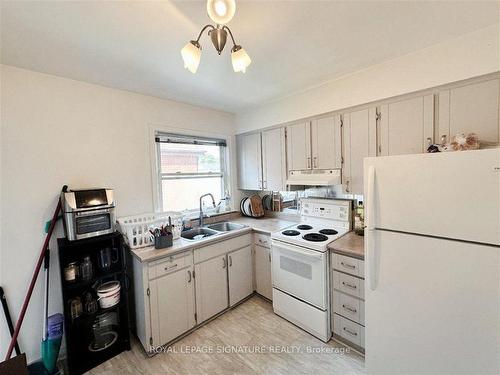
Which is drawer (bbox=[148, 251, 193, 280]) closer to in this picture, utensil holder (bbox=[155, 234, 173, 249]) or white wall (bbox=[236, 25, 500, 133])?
utensil holder (bbox=[155, 234, 173, 249])

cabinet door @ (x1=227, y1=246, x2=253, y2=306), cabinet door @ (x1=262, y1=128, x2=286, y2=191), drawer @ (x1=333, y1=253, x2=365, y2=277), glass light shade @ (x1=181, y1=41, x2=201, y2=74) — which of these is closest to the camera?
glass light shade @ (x1=181, y1=41, x2=201, y2=74)

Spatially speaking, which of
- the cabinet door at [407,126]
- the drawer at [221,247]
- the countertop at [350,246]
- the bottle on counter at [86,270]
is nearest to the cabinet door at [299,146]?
the cabinet door at [407,126]

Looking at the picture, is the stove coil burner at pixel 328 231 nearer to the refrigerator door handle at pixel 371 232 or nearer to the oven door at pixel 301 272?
the oven door at pixel 301 272

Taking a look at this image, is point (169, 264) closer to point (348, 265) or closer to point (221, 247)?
point (221, 247)

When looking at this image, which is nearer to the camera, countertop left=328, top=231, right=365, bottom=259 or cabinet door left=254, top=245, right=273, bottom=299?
countertop left=328, top=231, right=365, bottom=259

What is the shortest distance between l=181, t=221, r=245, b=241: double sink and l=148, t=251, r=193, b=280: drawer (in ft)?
1.13

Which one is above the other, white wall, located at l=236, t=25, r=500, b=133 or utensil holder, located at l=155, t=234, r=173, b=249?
white wall, located at l=236, t=25, r=500, b=133

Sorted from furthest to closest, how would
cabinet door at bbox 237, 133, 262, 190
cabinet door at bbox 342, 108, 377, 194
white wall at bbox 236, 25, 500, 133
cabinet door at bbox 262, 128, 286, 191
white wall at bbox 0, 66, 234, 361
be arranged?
cabinet door at bbox 237, 133, 262, 190
cabinet door at bbox 262, 128, 286, 191
cabinet door at bbox 342, 108, 377, 194
white wall at bbox 0, 66, 234, 361
white wall at bbox 236, 25, 500, 133

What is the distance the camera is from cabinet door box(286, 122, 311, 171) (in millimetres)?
2547

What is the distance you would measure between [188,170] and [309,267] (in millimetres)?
1894

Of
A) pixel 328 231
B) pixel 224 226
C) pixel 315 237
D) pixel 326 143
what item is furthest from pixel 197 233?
pixel 326 143

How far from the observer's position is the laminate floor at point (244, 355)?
1771mm

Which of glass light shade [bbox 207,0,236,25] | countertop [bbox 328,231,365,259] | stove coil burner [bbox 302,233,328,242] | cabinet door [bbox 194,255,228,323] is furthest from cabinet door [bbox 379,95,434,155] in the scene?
cabinet door [bbox 194,255,228,323]

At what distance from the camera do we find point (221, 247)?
2402 mm
